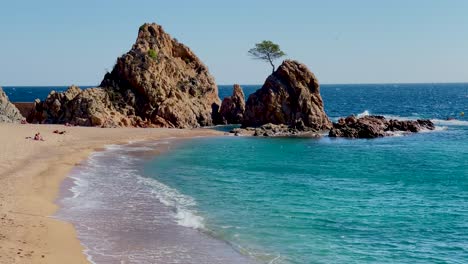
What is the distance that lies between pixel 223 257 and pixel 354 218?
30.5 feet

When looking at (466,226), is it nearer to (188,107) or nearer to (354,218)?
(354,218)

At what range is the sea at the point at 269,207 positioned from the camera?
2114 centimetres

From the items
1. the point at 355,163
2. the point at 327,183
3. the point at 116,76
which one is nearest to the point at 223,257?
the point at 327,183

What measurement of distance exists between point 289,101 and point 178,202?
166ft

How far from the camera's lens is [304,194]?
32.7 metres

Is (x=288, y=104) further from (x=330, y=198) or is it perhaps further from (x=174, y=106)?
(x=330, y=198)

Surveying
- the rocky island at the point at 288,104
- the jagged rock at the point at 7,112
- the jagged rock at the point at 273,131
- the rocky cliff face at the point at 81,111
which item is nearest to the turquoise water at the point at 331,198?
the jagged rock at the point at 273,131

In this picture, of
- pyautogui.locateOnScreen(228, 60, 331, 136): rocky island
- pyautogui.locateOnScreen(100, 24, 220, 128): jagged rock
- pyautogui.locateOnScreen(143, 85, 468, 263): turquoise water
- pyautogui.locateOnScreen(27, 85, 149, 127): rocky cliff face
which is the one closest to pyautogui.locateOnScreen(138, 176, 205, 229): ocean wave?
pyautogui.locateOnScreen(143, 85, 468, 263): turquoise water

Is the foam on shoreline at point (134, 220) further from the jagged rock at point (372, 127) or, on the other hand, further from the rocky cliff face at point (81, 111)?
the jagged rock at point (372, 127)

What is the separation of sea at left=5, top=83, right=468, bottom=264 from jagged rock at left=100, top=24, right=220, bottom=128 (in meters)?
27.1

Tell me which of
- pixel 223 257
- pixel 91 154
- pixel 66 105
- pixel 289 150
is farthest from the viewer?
pixel 66 105

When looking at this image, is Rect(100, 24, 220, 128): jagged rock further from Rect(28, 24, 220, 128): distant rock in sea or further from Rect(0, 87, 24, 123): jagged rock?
Rect(0, 87, 24, 123): jagged rock

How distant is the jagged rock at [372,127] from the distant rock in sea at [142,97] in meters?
23.3

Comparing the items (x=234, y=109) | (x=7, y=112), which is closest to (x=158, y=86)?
(x=234, y=109)
